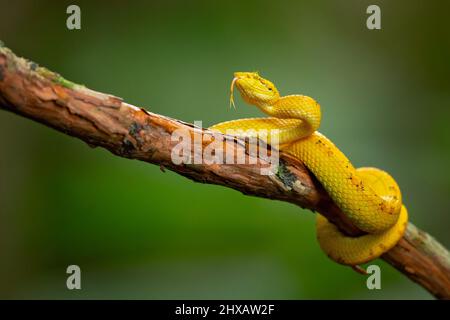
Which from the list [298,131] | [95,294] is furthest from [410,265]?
[95,294]

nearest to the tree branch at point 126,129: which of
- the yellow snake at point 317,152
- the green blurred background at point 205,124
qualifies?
the yellow snake at point 317,152

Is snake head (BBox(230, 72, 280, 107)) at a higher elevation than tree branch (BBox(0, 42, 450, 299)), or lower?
higher

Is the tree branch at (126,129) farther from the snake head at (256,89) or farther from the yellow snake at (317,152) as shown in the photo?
the snake head at (256,89)

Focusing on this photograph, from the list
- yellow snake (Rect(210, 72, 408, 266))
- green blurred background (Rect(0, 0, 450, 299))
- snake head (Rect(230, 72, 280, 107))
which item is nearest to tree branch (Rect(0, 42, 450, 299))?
yellow snake (Rect(210, 72, 408, 266))

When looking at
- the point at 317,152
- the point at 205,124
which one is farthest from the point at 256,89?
the point at 205,124

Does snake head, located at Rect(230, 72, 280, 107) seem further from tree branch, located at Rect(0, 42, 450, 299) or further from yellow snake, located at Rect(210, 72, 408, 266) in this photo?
tree branch, located at Rect(0, 42, 450, 299)

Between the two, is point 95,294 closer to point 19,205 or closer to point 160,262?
point 160,262
